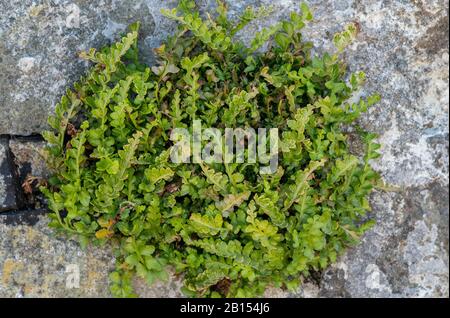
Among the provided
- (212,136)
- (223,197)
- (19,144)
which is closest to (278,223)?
(223,197)

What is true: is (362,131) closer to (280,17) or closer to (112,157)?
(280,17)

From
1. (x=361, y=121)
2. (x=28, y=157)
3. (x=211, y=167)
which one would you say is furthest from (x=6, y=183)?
(x=361, y=121)

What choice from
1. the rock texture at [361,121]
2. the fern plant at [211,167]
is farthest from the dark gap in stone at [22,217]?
the fern plant at [211,167]

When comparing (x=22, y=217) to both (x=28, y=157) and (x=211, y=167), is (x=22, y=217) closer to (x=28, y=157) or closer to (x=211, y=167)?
(x=28, y=157)
